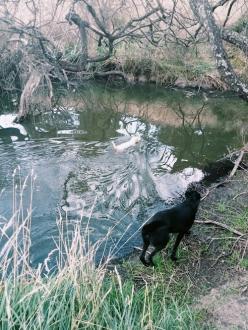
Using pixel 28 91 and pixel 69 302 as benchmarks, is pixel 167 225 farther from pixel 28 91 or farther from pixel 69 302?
pixel 28 91

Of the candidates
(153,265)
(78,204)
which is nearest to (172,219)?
(153,265)

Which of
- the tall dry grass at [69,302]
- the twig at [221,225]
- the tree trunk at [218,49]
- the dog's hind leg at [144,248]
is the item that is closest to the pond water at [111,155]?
the dog's hind leg at [144,248]

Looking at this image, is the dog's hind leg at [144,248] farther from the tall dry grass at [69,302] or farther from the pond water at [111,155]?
the tall dry grass at [69,302]

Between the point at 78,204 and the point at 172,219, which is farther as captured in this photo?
the point at 78,204

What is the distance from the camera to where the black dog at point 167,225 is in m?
4.45

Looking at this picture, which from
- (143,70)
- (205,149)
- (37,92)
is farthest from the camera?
(143,70)

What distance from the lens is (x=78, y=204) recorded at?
22.0 feet

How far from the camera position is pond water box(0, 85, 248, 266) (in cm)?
631

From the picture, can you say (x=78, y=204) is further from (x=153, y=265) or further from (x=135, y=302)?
(x=135, y=302)

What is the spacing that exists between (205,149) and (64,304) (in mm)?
7185

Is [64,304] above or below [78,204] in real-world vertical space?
above

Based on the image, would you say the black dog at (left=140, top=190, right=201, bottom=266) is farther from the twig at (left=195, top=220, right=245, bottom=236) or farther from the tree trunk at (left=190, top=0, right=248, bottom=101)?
the tree trunk at (left=190, top=0, right=248, bottom=101)

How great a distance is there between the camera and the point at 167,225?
4.48 m

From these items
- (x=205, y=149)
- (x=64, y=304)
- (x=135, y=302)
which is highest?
(x=64, y=304)
